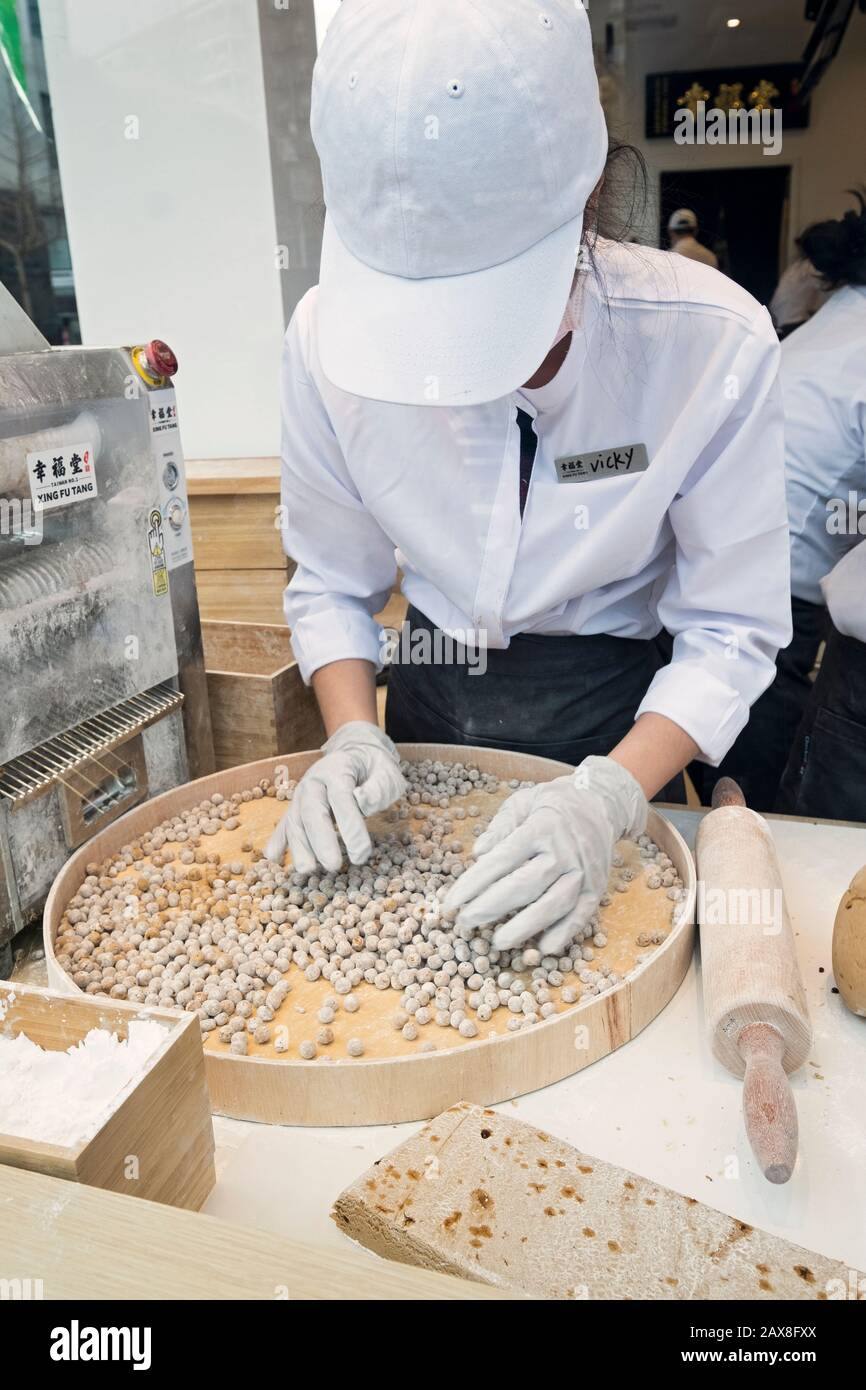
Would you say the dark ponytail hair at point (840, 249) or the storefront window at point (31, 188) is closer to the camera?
the dark ponytail hair at point (840, 249)

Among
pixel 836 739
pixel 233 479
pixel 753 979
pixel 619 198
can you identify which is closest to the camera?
pixel 753 979

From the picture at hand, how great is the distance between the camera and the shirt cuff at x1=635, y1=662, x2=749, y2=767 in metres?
1.29

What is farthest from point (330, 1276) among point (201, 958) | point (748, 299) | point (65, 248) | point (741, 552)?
point (65, 248)

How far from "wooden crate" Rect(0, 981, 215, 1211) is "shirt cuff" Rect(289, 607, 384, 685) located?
0.77 meters

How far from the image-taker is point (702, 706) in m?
1.29

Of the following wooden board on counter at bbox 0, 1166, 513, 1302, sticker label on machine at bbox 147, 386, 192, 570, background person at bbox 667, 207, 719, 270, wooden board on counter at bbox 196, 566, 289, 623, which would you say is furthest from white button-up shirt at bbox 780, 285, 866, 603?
background person at bbox 667, 207, 719, 270

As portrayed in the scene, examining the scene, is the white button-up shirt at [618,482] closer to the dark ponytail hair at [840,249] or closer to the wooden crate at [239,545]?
the dark ponytail hair at [840,249]

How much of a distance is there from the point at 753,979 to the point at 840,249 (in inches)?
61.3

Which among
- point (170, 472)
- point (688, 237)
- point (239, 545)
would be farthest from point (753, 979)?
point (688, 237)

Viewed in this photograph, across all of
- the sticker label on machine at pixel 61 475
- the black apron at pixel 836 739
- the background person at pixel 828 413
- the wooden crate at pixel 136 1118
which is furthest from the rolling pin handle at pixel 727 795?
the sticker label on machine at pixel 61 475

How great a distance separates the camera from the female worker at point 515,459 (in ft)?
3.01

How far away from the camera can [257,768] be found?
1438 millimetres

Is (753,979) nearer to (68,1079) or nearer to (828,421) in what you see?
(68,1079)

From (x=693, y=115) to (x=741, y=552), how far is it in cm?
434
